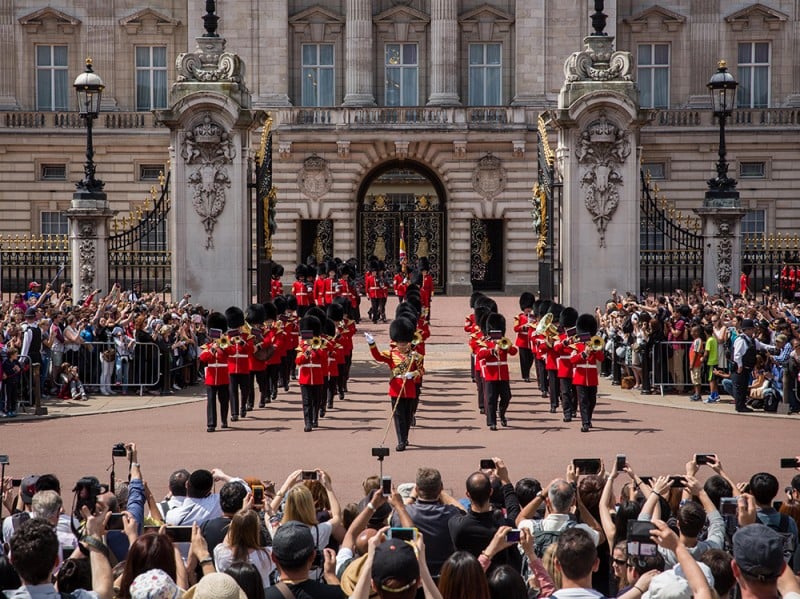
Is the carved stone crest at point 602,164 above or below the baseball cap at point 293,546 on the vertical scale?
above

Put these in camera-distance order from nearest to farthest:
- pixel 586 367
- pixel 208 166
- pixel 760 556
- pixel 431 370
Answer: pixel 760 556 < pixel 586 367 < pixel 208 166 < pixel 431 370

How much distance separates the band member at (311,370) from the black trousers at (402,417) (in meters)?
1.30

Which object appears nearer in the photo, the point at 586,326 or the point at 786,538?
the point at 786,538

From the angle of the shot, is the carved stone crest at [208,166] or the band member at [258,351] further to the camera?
the carved stone crest at [208,166]

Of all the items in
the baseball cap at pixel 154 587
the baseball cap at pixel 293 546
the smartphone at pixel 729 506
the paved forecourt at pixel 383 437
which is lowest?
the paved forecourt at pixel 383 437

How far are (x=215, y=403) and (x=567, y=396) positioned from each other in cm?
389

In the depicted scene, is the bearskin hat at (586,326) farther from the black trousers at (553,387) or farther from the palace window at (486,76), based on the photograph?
the palace window at (486,76)

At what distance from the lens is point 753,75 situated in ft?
128

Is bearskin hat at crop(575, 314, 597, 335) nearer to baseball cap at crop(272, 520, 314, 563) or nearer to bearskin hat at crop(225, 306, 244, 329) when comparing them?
bearskin hat at crop(225, 306, 244, 329)

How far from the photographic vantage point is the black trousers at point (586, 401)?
575 inches

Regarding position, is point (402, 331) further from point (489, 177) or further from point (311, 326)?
point (489, 177)

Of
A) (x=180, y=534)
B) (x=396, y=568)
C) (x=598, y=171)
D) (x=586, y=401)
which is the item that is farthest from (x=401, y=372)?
(x=396, y=568)

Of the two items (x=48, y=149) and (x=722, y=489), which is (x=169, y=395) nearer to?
(x=722, y=489)

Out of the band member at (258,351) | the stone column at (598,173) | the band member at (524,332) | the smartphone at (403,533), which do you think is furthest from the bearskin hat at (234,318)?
the smartphone at (403,533)
